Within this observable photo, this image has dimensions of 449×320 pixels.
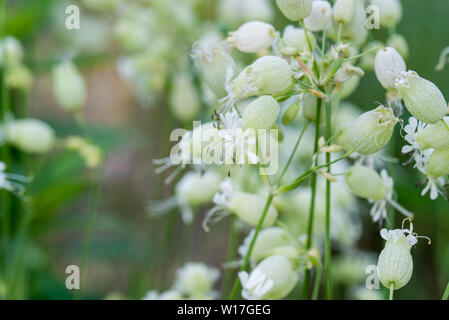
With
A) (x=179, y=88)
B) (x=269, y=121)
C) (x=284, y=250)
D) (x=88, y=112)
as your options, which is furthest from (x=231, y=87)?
(x=88, y=112)

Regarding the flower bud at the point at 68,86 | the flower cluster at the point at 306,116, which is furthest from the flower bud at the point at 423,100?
the flower bud at the point at 68,86

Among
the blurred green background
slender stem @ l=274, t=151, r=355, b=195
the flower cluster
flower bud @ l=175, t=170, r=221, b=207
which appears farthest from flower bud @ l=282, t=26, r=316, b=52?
the blurred green background

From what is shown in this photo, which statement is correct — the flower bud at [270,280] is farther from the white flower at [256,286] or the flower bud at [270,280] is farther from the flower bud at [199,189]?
the flower bud at [199,189]

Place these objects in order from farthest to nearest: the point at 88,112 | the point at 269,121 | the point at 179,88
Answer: the point at 88,112, the point at 179,88, the point at 269,121
